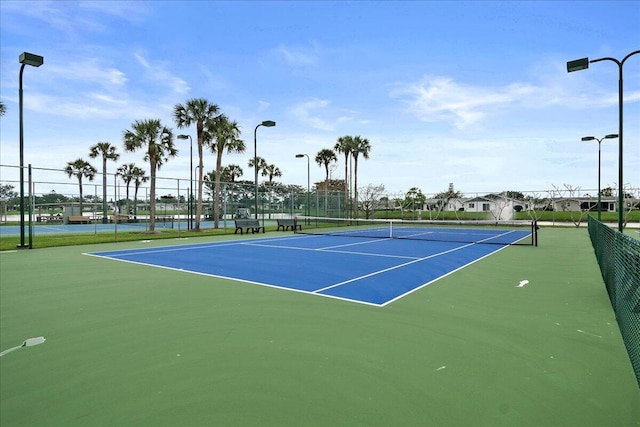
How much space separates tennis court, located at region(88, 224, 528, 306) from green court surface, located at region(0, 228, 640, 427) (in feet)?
2.33

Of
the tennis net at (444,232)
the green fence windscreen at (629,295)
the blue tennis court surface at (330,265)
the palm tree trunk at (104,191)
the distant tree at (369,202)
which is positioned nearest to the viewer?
the green fence windscreen at (629,295)

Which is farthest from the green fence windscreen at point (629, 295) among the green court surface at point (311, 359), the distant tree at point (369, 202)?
the distant tree at point (369, 202)

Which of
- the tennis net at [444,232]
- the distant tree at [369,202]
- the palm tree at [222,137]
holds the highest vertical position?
the palm tree at [222,137]

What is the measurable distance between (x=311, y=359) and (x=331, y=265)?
6438mm

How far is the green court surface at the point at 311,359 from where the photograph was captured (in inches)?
111

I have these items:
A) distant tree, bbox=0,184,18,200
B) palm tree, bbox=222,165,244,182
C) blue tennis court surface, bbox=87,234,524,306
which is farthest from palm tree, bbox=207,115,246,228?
palm tree, bbox=222,165,244,182

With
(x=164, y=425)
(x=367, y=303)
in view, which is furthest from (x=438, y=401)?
(x=367, y=303)

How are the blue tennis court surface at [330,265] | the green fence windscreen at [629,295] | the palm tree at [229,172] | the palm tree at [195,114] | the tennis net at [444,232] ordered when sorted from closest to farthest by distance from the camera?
the green fence windscreen at [629,295] < the blue tennis court surface at [330,265] < the tennis net at [444,232] < the palm tree at [195,114] < the palm tree at [229,172]

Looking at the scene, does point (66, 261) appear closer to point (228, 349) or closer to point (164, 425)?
point (228, 349)

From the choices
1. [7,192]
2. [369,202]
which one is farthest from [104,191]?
[369,202]

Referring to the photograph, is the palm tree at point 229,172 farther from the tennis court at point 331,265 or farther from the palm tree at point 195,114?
the tennis court at point 331,265

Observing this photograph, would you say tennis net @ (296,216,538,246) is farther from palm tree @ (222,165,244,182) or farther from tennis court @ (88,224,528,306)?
palm tree @ (222,165,244,182)

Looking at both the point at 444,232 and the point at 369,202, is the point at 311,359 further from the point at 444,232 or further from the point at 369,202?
the point at 369,202

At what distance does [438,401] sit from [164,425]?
1.97 m
